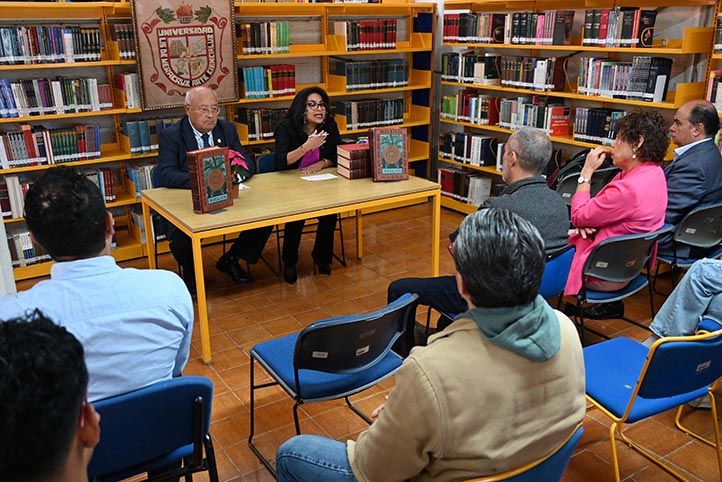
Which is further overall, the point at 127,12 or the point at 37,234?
the point at 127,12

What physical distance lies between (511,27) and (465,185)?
5.02ft

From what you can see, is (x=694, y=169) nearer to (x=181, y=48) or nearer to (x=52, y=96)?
(x=181, y=48)

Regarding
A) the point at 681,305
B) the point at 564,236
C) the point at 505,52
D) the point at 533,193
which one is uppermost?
the point at 505,52

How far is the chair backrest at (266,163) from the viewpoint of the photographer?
4.66 meters

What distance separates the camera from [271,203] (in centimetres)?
374

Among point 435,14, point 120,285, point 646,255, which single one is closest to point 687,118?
point 646,255

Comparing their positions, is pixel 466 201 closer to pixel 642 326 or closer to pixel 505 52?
pixel 505 52

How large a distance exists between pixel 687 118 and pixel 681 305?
1.67 metres

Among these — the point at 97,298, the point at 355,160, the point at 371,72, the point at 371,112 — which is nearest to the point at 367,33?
the point at 371,72

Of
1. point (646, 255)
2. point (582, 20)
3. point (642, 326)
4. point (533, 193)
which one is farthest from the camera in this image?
point (582, 20)

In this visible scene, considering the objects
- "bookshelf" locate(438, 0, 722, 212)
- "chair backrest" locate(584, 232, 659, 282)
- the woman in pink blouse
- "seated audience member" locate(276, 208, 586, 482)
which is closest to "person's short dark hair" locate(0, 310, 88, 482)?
"seated audience member" locate(276, 208, 586, 482)

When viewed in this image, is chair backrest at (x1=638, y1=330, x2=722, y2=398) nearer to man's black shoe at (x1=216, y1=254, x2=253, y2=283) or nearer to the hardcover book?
the hardcover book

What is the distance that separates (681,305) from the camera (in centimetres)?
276

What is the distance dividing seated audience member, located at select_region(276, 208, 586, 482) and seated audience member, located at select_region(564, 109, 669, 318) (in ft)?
6.47
